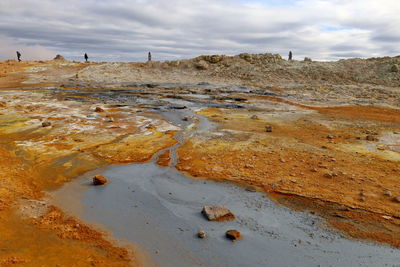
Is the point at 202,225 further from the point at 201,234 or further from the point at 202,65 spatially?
the point at 202,65

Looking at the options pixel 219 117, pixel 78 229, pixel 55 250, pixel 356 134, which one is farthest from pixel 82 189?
pixel 356 134

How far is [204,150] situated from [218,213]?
295 cm

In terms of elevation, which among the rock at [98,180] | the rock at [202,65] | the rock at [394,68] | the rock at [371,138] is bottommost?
the rock at [98,180]

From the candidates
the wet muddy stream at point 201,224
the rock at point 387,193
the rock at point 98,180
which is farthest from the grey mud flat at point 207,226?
the rock at point 387,193

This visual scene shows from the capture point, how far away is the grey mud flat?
3650 millimetres

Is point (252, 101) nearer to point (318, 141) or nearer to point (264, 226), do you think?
point (318, 141)

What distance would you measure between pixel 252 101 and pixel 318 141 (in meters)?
7.73

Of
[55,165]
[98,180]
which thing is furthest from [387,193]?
[55,165]

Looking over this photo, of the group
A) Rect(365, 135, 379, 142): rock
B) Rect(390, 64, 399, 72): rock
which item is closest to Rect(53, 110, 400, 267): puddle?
Rect(365, 135, 379, 142): rock

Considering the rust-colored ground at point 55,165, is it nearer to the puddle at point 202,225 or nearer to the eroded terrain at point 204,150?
the eroded terrain at point 204,150

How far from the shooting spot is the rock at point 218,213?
14.4 ft

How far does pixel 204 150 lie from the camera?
7.27m

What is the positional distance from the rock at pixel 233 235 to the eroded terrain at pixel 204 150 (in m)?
1.24

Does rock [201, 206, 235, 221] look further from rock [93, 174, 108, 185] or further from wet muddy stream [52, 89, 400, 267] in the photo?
rock [93, 174, 108, 185]
